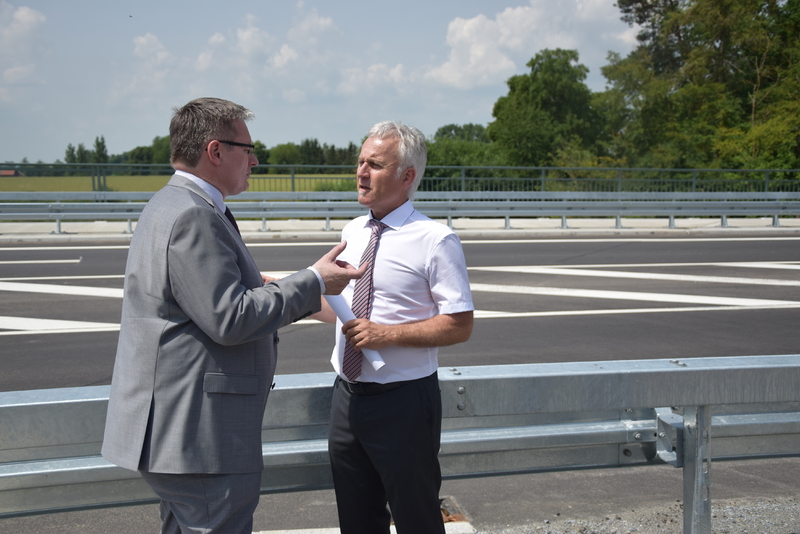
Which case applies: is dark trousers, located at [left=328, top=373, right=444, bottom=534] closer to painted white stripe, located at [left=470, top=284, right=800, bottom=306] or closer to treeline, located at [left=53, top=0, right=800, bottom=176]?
painted white stripe, located at [left=470, top=284, right=800, bottom=306]

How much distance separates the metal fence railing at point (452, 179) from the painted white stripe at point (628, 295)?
32.7 ft

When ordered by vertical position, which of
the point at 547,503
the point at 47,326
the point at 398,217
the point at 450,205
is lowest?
the point at 547,503

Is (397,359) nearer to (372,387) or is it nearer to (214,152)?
(372,387)

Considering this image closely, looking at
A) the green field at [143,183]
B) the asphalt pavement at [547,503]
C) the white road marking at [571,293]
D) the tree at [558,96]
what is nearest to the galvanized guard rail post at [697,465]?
the asphalt pavement at [547,503]

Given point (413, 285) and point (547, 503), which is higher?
point (413, 285)

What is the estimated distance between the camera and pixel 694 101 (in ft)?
108

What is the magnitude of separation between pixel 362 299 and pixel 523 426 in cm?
73

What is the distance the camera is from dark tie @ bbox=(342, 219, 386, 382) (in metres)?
2.30

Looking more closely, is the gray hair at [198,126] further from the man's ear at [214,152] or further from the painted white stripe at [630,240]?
the painted white stripe at [630,240]

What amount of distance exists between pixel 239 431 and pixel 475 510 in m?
2.02

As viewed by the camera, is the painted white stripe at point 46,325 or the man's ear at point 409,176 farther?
the painted white stripe at point 46,325

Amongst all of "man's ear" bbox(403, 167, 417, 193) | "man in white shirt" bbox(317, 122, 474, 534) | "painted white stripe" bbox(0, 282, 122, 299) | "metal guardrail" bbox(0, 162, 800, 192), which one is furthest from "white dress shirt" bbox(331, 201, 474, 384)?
"metal guardrail" bbox(0, 162, 800, 192)

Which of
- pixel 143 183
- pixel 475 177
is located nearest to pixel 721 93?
pixel 475 177

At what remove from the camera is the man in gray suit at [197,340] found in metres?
1.86
